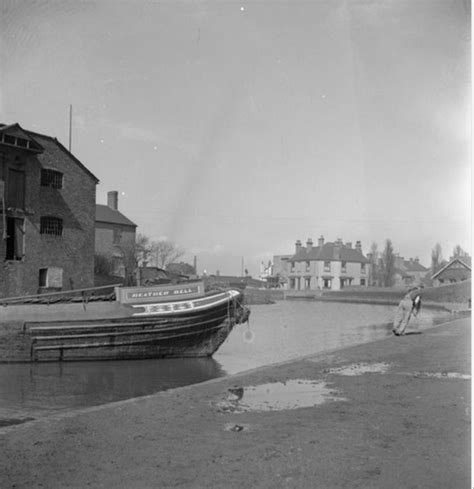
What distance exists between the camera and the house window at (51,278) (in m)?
29.4

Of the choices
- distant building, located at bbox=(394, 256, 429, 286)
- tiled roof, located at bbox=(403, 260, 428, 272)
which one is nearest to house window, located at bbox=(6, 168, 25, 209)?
distant building, located at bbox=(394, 256, 429, 286)

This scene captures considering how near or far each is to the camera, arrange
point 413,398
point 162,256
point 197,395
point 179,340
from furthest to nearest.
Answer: point 162,256 → point 179,340 → point 197,395 → point 413,398

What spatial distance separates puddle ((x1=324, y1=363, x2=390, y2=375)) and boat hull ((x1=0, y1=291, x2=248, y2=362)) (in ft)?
30.9

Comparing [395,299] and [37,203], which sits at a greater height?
[37,203]

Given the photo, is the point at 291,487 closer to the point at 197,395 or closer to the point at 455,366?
the point at 197,395

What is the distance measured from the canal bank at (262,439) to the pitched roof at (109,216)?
4756 centimetres

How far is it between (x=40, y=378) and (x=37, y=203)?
15708 mm

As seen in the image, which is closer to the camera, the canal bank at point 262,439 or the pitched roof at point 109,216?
the canal bank at point 262,439

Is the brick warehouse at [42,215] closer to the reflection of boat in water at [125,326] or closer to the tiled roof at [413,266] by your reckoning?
the reflection of boat in water at [125,326]

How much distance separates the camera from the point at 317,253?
9725 centimetres

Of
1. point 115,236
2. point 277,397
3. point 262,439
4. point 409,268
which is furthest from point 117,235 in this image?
point 409,268

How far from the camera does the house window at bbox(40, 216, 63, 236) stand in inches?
1168

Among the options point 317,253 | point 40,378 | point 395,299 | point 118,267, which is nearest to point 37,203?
point 40,378

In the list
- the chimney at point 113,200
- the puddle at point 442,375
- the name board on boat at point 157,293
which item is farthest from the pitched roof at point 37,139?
the chimney at point 113,200
